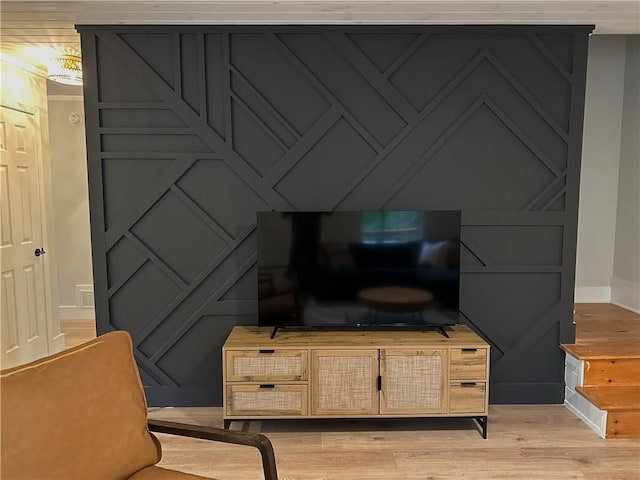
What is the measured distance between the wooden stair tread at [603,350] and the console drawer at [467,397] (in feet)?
2.51

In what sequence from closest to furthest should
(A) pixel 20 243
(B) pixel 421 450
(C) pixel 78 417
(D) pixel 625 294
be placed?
(C) pixel 78 417 < (B) pixel 421 450 < (A) pixel 20 243 < (D) pixel 625 294

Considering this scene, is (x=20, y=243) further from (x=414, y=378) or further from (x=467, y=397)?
(x=467, y=397)

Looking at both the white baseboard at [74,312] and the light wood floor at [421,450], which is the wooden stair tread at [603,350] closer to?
the light wood floor at [421,450]

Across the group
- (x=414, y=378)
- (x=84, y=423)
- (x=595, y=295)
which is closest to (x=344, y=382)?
(x=414, y=378)

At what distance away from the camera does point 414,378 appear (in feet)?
9.09

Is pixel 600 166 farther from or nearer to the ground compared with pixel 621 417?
farther from the ground

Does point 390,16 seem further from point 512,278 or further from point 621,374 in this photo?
point 621,374

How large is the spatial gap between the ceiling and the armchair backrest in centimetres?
194

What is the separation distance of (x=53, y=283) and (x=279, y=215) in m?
2.53

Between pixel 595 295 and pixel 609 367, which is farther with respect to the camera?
pixel 595 295

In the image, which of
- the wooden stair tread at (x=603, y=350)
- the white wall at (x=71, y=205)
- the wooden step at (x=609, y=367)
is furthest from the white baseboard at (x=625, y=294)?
the white wall at (x=71, y=205)

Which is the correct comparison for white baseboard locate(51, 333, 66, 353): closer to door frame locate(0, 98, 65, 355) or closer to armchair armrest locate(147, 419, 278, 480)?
door frame locate(0, 98, 65, 355)

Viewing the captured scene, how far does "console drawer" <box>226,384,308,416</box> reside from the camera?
2756 millimetres

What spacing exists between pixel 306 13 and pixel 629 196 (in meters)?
3.23
